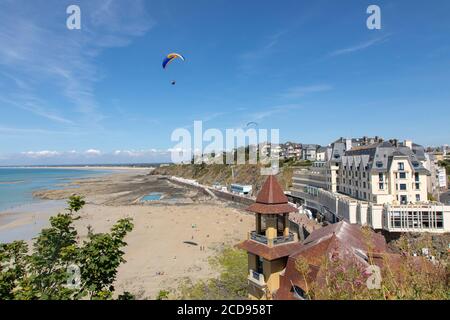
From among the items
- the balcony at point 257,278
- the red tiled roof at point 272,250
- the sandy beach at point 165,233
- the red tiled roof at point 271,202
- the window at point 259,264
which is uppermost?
the red tiled roof at point 271,202

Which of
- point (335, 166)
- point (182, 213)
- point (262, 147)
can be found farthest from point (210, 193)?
point (262, 147)

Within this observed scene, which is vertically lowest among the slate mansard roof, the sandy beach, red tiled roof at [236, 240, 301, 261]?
the sandy beach

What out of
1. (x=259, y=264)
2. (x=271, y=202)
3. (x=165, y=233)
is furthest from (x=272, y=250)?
(x=165, y=233)

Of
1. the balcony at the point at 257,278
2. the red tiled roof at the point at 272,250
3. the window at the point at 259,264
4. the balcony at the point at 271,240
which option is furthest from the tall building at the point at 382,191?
the balcony at the point at 257,278

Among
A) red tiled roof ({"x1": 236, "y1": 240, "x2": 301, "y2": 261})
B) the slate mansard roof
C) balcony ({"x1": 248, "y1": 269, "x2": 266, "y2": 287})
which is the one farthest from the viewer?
the slate mansard roof

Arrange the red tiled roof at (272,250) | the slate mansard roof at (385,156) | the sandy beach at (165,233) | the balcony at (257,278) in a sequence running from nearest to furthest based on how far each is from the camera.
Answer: the red tiled roof at (272,250) < the balcony at (257,278) < the sandy beach at (165,233) < the slate mansard roof at (385,156)

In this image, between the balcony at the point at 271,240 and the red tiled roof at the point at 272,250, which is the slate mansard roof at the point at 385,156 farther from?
the red tiled roof at the point at 272,250

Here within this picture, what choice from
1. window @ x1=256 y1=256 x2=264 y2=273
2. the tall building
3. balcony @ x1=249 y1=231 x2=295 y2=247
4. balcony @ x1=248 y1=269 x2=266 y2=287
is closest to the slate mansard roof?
the tall building

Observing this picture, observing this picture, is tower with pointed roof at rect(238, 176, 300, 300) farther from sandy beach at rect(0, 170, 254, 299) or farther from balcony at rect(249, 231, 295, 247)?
sandy beach at rect(0, 170, 254, 299)
